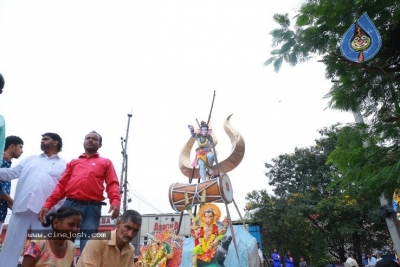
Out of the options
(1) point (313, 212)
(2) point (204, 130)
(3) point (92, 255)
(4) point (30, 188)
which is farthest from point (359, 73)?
(1) point (313, 212)

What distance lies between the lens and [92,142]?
3506mm

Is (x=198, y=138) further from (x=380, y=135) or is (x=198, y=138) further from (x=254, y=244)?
(x=380, y=135)

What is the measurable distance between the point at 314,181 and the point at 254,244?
495 inches

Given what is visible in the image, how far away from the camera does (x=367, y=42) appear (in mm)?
3742

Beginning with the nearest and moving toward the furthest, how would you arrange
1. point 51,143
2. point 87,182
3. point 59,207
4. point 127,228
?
point 127,228 → point 59,207 → point 87,182 → point 51,143

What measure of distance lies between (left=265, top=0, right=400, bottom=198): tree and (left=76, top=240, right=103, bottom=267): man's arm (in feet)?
9.60

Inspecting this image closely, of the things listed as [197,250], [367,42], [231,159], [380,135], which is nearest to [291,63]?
[367,42]

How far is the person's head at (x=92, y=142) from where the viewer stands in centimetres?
348

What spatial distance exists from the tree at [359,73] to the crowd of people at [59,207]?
109 inches

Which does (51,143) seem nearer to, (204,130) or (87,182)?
(87,182)

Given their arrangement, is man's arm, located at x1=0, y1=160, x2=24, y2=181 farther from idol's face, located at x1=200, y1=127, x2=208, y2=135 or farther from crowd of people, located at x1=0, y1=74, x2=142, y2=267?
idol's face, located at x1=200, y1=127, x2=208, y2=135

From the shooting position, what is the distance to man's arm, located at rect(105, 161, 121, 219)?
3.03m

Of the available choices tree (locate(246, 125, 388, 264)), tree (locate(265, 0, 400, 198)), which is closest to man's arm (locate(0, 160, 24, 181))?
tree (locate(265, 0, 400, 198))

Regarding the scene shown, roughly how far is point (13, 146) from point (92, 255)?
77.5 inches
